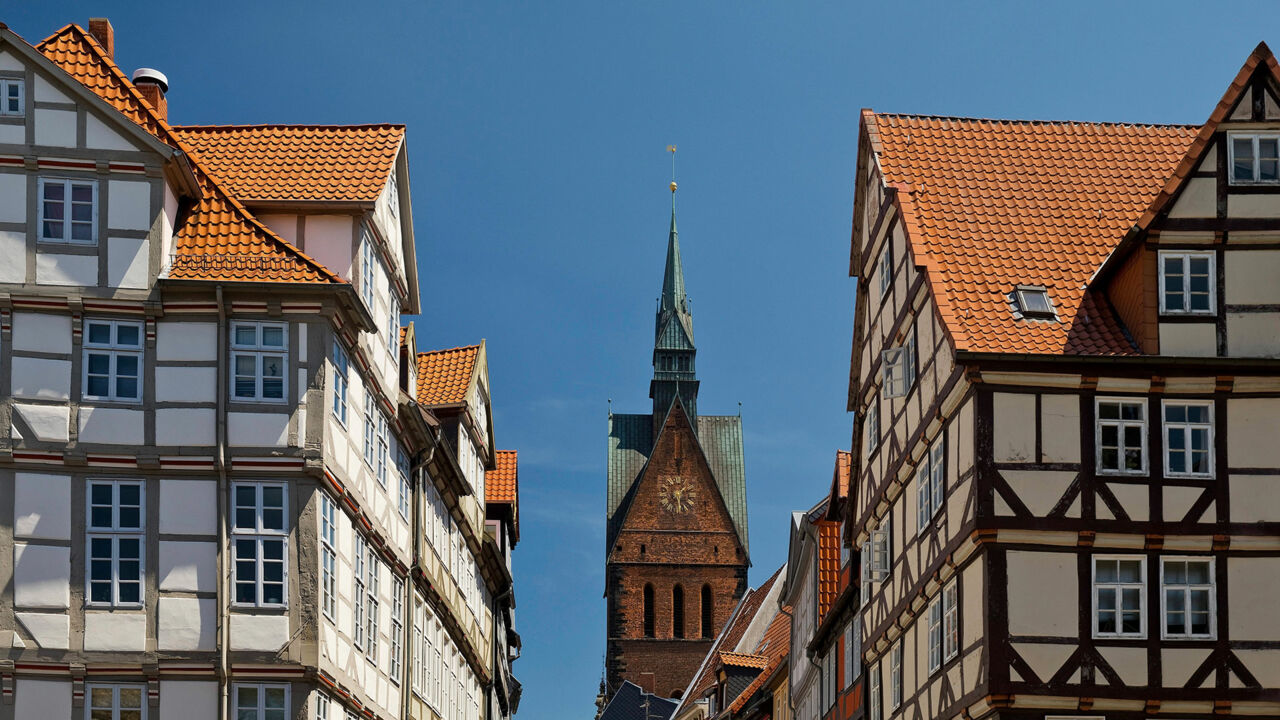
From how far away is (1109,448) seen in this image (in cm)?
2447

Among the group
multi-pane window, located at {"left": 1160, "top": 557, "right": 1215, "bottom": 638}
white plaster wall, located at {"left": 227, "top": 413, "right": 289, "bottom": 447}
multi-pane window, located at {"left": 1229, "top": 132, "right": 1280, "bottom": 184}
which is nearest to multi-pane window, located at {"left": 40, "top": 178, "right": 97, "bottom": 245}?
white plaster wall, located at {"left": 227, "top": 413, "right": 289, "bottom": 447}

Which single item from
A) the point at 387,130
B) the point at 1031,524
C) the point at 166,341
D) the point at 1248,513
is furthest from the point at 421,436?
the point at 1248,513

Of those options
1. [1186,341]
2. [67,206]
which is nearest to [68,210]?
[67,206]

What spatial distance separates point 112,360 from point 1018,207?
42.5 ft

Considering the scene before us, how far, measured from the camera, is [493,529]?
4734 centimetres

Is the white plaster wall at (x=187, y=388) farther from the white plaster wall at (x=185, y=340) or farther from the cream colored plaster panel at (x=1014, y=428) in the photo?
the cream colored plaster panel at (x=1014, y=428)

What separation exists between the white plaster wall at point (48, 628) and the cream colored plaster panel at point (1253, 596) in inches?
564

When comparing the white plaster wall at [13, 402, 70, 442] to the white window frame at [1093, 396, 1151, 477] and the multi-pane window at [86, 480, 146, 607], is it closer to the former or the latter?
the multi-pane window at [86, 480, 146, 607]

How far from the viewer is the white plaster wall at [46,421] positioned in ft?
81.0

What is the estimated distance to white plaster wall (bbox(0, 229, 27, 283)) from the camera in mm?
25188

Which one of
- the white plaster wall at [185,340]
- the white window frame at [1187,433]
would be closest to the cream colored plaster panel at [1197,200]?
the white window frame at [1187,433]

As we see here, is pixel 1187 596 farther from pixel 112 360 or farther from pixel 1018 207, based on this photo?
pixel 112 360

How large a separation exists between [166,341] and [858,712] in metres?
14.5

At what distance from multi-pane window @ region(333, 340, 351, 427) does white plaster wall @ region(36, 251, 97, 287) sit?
127 inches
